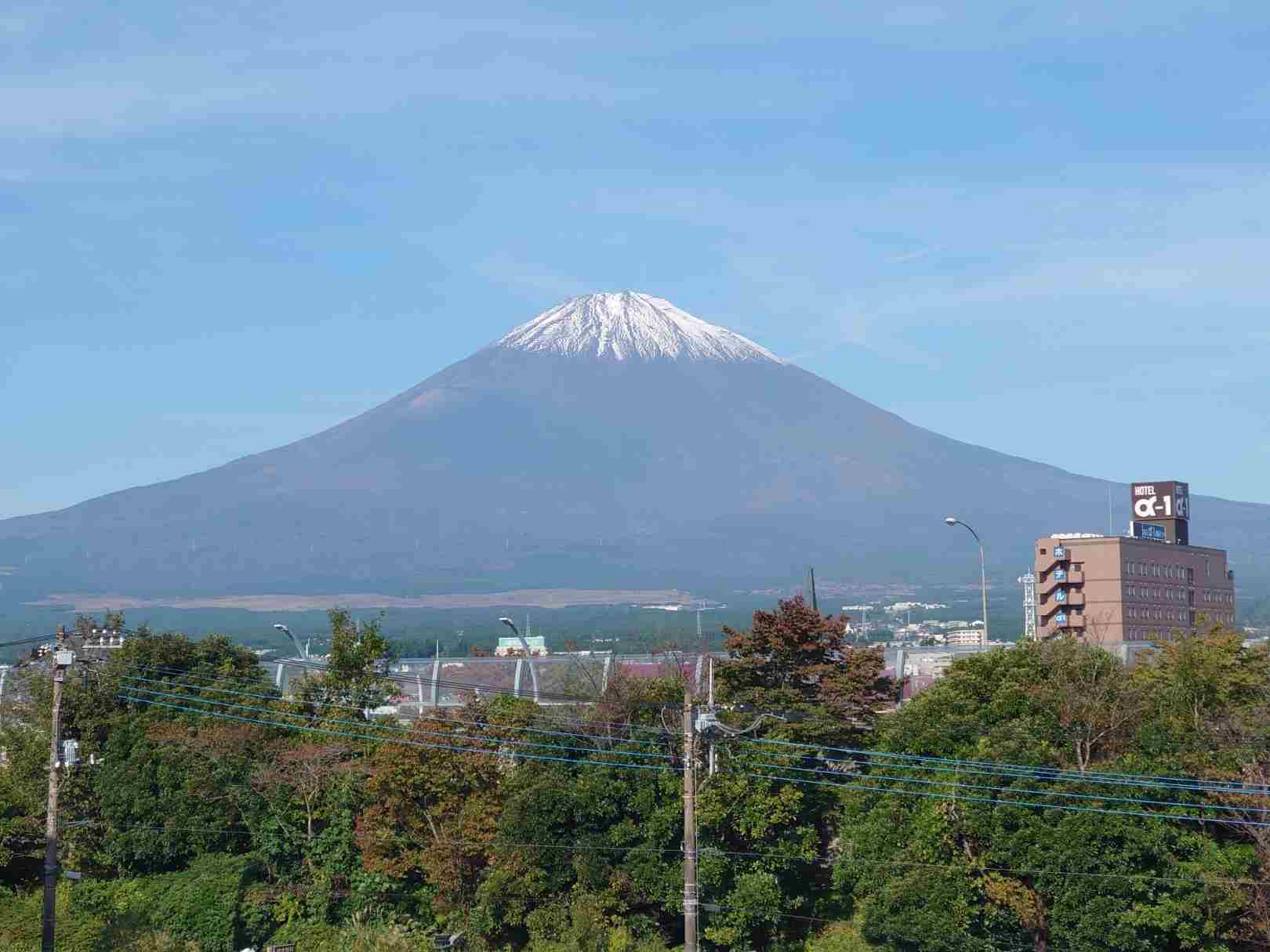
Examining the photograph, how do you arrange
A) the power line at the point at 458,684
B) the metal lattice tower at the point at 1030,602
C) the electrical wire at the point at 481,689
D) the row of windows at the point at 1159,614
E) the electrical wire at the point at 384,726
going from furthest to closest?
the metal lattice tower at the point at 1030,602 → the row of windows at the point at 1159,614 → the power line at the point at 458,684 → the electrical wire at the point at 481,689 → the electrical wire at the point at 384,726

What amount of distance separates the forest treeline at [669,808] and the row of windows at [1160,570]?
289 ft

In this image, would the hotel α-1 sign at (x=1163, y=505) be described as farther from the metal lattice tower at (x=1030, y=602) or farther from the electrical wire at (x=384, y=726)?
the electrical wire at (x=384, y=726)

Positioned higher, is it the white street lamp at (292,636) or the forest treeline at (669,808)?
the white street lamp at (292,636)

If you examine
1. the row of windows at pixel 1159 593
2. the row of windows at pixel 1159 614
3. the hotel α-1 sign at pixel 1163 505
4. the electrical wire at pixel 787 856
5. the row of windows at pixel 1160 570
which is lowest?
the electrical wire at pixel 787 856

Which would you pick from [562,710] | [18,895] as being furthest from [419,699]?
[18,895]

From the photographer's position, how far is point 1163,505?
14650cm

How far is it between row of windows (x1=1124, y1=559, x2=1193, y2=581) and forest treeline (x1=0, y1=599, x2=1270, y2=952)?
3467 inches

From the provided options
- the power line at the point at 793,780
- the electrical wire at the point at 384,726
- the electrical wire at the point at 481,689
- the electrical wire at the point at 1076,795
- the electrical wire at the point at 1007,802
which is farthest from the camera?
the electrical wire at the point at 481,689

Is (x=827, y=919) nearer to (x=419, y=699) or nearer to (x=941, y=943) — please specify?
(x=941, y=943)

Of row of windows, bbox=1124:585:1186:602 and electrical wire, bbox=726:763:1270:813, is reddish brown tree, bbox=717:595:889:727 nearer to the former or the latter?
electrical wire, bbox=726:763:1270:813

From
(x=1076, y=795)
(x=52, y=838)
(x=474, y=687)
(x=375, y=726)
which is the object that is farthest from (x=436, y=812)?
(x=1076, y=795)

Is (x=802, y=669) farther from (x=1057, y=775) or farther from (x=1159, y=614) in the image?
(x=1159, y=614)

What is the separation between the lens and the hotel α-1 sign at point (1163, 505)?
478 ft

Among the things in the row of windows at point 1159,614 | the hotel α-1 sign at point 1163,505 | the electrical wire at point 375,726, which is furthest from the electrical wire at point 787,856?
the hotel α-1 sign at point 1163,505
